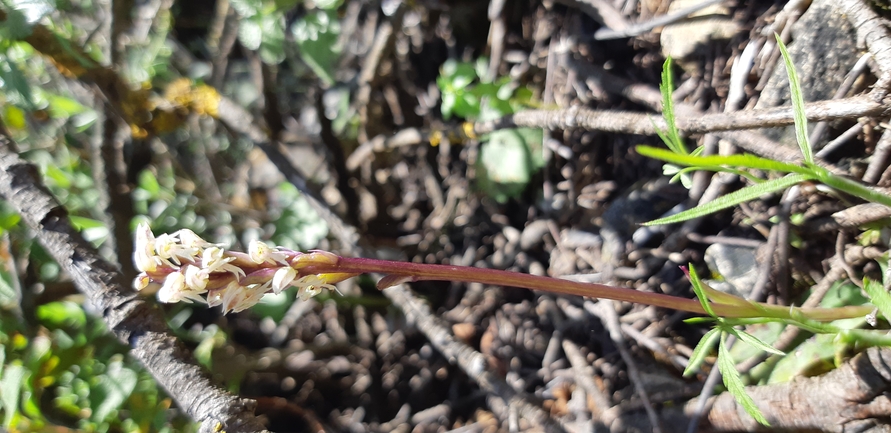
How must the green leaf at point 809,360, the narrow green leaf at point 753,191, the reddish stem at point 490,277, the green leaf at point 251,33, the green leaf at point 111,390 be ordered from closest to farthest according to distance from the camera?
the narrow green leaf at point 753,191
the reddish stem at point 490,277
the green leaf at point 809,360
the green leaf at point 111,390
the green leaf at point 251,33

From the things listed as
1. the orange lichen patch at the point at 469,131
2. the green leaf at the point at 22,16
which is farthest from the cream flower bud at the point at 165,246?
the orange lichen patch at the point at 469,131

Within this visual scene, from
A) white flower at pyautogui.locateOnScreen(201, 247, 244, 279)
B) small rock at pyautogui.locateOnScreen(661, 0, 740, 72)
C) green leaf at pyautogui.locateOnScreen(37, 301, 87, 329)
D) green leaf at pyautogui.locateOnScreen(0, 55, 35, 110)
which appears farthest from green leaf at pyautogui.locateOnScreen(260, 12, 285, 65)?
white flower at pyautogui.locateOnScreen(201, 247, 244, 279)

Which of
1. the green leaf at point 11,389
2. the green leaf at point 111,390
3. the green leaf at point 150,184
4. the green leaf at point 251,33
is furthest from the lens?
the green leaf at point 150,184

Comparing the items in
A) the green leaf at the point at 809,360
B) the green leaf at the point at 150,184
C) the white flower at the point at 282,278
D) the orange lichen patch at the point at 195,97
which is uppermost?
the orange lichen patch at the point at 195,97

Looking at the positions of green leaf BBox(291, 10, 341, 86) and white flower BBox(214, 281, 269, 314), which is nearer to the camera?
white flower BBox(214, 281, 269, 314)

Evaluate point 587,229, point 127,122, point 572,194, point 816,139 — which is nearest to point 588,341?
point 587,229

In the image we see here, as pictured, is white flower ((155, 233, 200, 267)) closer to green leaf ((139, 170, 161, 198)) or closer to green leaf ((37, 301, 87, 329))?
green leaf ((37, 301, 87, 329))

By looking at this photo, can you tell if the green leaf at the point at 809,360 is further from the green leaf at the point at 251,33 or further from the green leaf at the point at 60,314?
the green leaf at the point at 60,314

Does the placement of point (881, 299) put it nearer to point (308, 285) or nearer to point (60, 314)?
point (308, 285)
